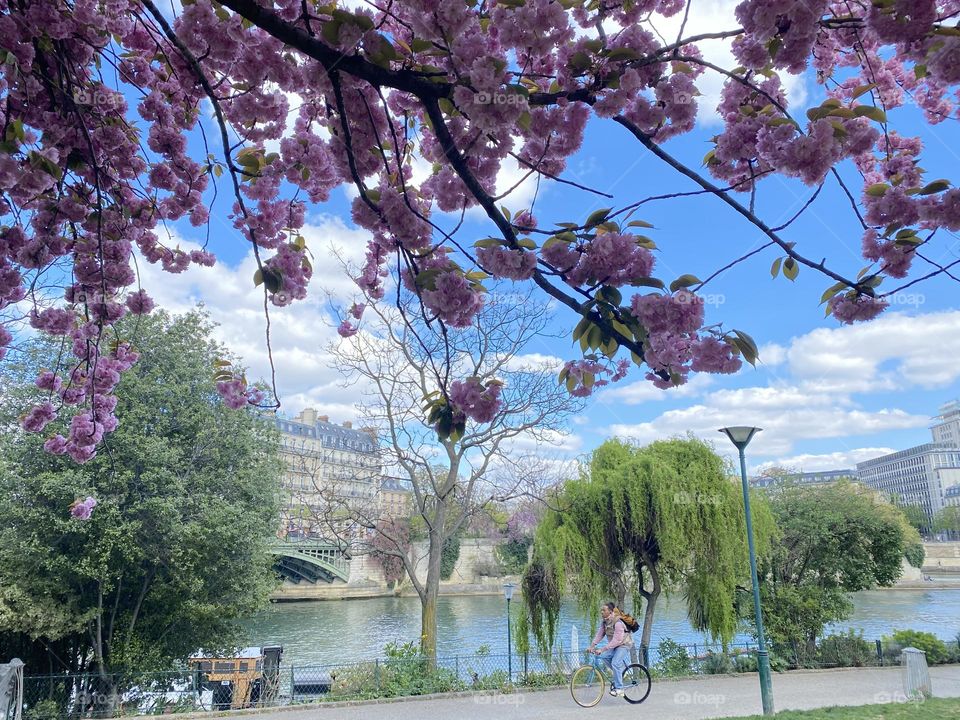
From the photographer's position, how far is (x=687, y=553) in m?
9.55

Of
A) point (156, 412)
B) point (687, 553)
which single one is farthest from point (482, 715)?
point (156, 412)

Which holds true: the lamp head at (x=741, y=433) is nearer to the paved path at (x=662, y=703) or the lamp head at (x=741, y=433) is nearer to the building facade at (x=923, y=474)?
the paved path at (x=662, y=703)

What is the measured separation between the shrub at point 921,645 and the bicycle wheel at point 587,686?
5833 mm

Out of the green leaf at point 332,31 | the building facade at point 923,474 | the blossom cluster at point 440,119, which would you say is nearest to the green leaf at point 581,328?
the blossom cluster at point 440,119

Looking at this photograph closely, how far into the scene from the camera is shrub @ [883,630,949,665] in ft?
33.3

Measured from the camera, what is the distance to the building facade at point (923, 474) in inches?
3056

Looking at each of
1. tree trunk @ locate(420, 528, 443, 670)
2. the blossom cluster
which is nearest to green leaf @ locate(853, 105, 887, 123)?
the blossom cluster

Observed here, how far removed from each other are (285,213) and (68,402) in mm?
1620

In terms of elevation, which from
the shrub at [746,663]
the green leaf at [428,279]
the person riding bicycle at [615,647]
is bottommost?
the shrub at [746,663]

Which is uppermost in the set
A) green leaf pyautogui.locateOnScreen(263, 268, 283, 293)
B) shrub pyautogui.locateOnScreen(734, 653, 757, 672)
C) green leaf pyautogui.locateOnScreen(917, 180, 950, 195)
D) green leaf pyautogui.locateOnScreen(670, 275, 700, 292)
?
green leaf pyautogui.locateOnScreen(917, 180, 950, 195)

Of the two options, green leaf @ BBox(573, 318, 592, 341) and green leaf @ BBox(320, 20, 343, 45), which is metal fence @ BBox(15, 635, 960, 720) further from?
green leaf @ BBox(320, 20, 343, 45)

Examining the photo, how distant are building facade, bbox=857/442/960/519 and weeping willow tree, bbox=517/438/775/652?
7992 cm

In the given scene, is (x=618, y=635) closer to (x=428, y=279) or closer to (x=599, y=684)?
(x=599, y=684)

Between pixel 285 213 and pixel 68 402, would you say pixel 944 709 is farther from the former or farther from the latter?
pixel 68 402
